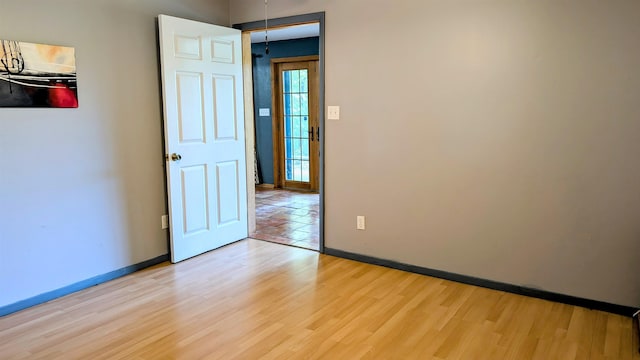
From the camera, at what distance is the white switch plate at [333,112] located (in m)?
3.73

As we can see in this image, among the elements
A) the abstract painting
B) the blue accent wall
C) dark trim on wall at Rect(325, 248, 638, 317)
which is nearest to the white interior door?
the abstract painting

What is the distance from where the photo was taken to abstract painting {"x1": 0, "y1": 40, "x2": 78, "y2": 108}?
2695 mm

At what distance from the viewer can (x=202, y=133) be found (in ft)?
12.4

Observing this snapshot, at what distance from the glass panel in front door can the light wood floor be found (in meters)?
3.81

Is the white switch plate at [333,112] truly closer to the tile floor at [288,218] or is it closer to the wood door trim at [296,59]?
the tile floor at [288,218]

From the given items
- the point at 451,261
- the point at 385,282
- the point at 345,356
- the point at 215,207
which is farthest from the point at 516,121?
the point at 215,207

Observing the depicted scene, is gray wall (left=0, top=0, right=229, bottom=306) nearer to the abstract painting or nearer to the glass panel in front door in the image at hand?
the abstract painting

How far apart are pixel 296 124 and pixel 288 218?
92.3 inches

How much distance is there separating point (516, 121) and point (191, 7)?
110 inches

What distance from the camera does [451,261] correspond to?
334 centimetres

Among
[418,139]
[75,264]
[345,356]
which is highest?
[418,139]

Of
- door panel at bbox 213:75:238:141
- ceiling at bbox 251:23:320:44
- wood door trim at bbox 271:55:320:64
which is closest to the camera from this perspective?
door panel at bbox 213:75:238:141

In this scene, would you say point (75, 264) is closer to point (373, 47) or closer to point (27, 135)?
point (27, 135)

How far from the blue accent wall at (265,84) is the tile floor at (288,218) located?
0.58 metres
